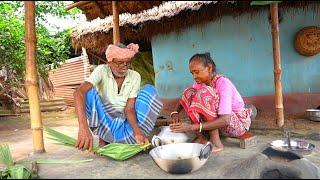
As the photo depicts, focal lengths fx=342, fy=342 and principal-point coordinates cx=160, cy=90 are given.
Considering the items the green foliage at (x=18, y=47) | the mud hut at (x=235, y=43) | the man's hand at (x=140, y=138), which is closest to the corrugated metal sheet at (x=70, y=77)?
the green foliage at (x=18, y=47)

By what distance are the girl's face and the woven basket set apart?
7.81ft

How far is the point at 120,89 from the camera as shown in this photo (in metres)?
3.42

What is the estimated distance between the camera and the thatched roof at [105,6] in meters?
3.77

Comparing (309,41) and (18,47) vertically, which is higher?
(18,47)

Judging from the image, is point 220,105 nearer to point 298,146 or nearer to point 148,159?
point 148,159

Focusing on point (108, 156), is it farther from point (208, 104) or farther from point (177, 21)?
point (177, 21)

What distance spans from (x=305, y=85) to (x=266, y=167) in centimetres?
297

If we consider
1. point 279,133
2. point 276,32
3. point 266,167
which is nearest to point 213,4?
point 276,32

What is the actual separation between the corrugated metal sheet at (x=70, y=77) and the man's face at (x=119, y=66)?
8385 millimetres

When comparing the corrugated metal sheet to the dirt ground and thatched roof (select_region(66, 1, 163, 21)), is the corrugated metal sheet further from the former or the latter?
thatched roof (select_region(66, 1, 163, 21))

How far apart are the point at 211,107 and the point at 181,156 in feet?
1.93

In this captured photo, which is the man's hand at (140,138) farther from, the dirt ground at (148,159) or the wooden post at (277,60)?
the wooden post at (277,60)

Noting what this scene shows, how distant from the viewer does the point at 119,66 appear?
334 cm

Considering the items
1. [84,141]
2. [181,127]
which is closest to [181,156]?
[181,127]
